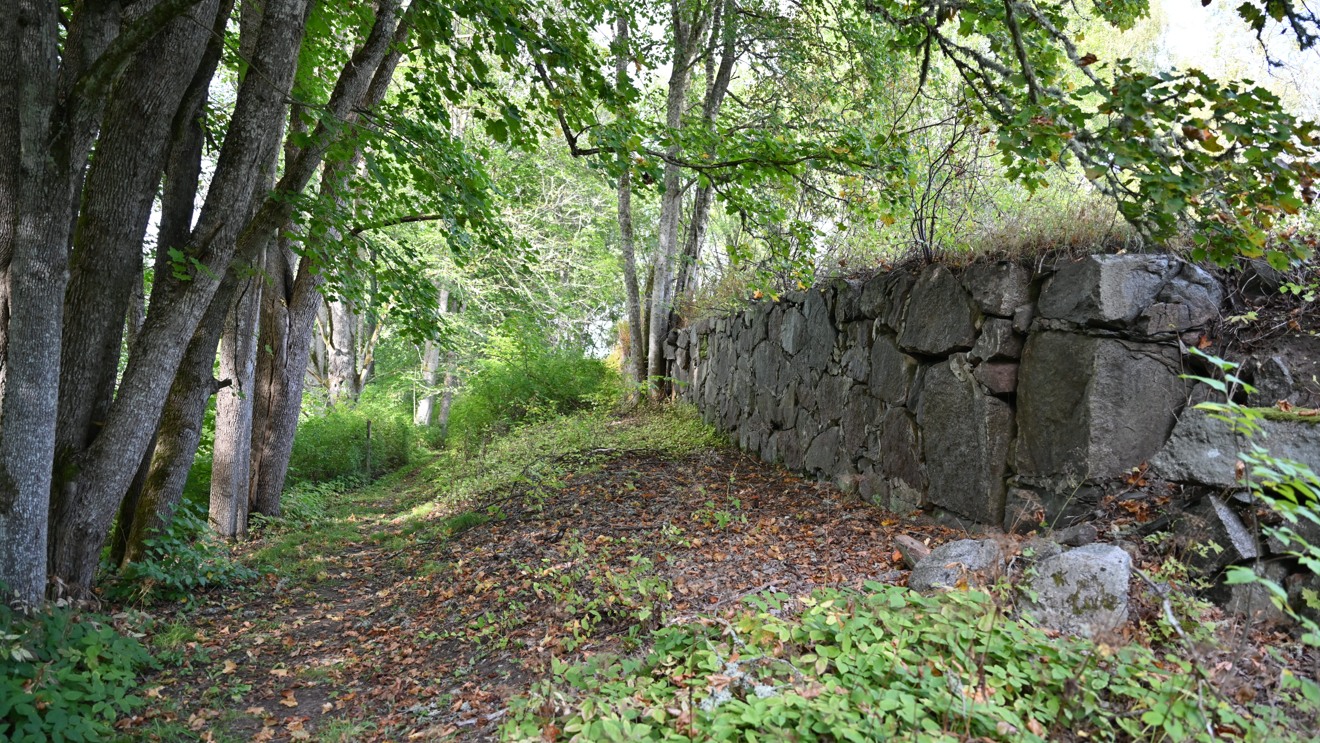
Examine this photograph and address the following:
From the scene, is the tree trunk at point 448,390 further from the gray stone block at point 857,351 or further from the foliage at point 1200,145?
the foliage at point 1200,145

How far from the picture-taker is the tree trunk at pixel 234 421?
691 centimetres

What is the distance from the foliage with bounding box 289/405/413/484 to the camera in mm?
10781

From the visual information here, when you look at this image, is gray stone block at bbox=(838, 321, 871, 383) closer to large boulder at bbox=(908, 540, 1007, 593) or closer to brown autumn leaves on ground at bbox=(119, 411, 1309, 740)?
brown autumn leaves on ground at bbox=(119, 411, 1309, 740)

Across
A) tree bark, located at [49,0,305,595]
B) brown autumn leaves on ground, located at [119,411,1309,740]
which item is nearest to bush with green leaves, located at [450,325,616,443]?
brown autumn leaves on ground, located at [119,411,1309,740]

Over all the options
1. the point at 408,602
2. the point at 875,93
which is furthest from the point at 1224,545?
the point at 875,93

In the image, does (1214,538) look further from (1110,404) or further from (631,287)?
(631,287)

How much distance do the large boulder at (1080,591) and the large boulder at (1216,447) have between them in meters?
0.72

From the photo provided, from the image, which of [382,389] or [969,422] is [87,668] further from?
[382,389]

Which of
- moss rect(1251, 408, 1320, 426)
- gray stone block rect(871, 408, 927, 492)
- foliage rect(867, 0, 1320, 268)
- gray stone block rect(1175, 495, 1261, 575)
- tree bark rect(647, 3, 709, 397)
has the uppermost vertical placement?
tree bark rect(647, 3, 709, 397)

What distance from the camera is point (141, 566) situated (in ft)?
16.1

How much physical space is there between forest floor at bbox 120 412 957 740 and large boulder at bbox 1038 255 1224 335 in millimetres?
1658

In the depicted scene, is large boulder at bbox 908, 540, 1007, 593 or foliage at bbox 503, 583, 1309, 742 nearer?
foliage at bbox 503, 583, 1309, 742

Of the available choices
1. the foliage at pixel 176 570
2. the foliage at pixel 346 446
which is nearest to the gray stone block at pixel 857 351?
the foliage at pixel 176 570

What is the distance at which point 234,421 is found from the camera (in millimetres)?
7102
